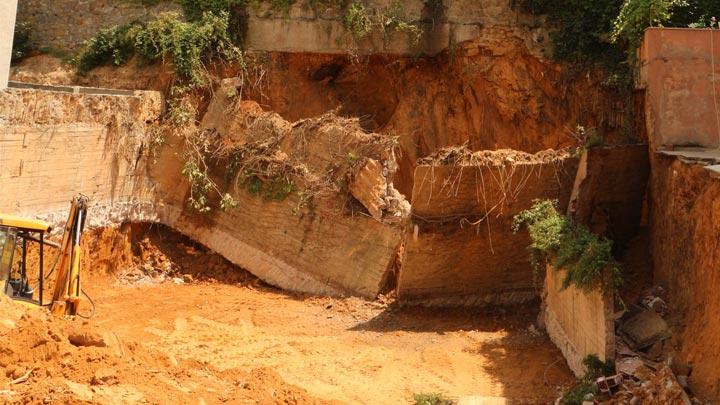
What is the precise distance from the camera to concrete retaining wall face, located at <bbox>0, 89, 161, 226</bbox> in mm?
13164

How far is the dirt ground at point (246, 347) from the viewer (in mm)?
8578

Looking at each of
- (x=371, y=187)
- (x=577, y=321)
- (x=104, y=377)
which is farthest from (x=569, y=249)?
(x=104, y=377)

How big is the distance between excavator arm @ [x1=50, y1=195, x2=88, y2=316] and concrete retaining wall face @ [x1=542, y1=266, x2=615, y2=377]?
20.5 ft

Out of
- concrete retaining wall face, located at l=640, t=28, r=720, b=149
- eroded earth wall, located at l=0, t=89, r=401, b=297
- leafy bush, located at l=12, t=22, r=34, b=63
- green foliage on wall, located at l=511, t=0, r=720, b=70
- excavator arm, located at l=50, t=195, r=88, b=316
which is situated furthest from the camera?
leafy bush, located at l=12, t=22, r=34, b=63

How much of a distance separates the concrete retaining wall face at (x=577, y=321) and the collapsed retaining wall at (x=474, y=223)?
1123 mm

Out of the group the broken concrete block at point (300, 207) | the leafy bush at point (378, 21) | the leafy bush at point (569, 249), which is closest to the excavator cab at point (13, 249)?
the broken concrete block at point (300, 207)

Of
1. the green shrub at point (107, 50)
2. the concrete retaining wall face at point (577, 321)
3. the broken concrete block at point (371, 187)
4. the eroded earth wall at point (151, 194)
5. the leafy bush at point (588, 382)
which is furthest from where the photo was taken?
the green shrub at point (107, 50)

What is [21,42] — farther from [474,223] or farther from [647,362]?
[647,362]

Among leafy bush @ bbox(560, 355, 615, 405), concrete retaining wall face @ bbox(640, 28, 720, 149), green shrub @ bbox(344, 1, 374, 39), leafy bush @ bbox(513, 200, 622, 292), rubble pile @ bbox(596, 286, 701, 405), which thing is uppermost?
green shrub @ bbox(344, 1, 374, 39)

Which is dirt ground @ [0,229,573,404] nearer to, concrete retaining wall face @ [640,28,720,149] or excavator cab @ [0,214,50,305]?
excavator cab @ [0,214,50,305]

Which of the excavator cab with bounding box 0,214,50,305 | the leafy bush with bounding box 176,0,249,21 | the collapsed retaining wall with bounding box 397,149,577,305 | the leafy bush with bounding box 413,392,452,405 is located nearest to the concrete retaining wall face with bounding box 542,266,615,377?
the collapsed retaining wall with bounding box 397,149,577,305

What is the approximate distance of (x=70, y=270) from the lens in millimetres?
10352

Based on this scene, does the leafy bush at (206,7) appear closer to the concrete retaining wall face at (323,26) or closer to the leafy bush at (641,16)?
the concrete retaining wall face at (323,26)

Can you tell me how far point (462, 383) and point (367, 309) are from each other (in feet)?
11.1
